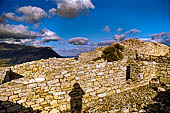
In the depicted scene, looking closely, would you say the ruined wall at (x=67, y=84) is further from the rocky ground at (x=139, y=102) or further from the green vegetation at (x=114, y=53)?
the green vegetation at (x=114, y=53)

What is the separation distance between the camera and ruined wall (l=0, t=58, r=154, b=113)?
579cm

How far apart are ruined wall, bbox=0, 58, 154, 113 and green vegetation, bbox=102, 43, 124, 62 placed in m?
13.1

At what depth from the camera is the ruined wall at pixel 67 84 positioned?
5.79 metres

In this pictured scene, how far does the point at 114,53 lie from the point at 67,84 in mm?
17179

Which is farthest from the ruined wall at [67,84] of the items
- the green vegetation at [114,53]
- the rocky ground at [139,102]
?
the green vegetation at [114,53]

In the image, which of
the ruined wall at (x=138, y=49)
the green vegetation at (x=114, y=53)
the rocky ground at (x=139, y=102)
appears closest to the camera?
the rocky ground at (x=139, y=102)

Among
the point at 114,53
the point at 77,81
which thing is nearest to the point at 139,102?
the point at 77,81

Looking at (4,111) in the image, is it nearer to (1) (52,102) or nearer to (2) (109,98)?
(1) (52,102)

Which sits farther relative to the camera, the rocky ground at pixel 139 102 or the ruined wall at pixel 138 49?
the ruined wall at pixel 138 49

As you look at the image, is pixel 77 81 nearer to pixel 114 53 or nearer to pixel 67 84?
pixel 67 84

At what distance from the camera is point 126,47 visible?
24.8 metres

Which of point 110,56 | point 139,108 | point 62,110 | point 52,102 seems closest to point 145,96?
point 139,108

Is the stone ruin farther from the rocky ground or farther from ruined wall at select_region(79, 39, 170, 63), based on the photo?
ruined wall at select_region(79, 39, 170, 63)

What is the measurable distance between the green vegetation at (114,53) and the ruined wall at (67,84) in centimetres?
1307
